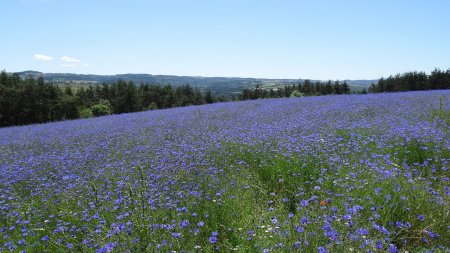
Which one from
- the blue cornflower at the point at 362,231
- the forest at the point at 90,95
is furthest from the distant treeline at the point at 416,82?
→ the blue cornflower at the point at 362,231

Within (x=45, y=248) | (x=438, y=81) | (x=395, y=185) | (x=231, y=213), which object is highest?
(x=438, y=81)

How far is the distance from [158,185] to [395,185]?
120 inches

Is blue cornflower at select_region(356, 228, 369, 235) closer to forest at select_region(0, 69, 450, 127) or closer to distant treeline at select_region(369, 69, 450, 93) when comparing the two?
forest at select_region(0, 69, 450, 127)

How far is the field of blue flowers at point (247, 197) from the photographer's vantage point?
10.2 ft

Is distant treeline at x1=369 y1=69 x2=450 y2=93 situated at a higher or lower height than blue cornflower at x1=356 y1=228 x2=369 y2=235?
higher

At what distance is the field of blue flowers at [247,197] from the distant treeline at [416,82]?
1529 inches

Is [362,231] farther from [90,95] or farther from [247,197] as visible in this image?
[90,95]

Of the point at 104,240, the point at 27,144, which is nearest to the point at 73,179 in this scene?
the point at 104,240

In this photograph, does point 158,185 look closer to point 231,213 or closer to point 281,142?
point 231,213

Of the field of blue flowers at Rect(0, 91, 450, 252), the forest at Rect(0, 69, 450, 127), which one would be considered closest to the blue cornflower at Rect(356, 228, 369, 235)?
the field of blue flowers at Rect(0, 91, 450, 252)

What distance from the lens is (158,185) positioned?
4652mm

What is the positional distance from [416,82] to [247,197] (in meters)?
46.5

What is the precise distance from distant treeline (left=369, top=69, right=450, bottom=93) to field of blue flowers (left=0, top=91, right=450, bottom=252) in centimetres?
3883

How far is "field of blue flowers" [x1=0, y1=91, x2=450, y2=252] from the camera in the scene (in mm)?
3121
